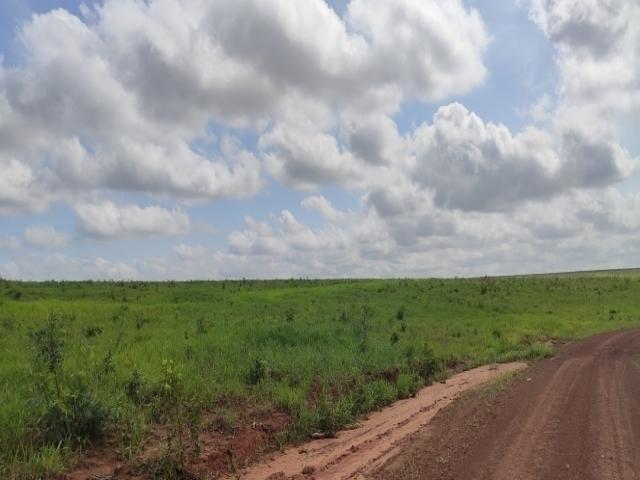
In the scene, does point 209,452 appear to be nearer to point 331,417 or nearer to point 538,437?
point 331,417

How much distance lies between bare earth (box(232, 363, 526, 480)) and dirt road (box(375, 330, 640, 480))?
16.6 inches

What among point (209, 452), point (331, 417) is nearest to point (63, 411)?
point (209, 452)

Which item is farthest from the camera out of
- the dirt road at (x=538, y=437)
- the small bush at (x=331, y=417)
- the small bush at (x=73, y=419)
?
the small bush at (x=331, y=417)

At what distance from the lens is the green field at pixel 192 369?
8.84 m

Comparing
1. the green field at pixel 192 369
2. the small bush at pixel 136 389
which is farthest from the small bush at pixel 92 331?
the small bush at pixel 136 389

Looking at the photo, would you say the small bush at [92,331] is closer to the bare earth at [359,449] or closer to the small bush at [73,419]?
the small bush at [73,419]

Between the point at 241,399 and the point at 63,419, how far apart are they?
13.0 ft

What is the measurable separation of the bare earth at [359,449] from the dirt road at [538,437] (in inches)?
16.6

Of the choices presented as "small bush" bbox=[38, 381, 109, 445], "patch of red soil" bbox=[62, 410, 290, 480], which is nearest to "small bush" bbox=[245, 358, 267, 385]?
"patch of red soil" bbox=[62, 410, 290, 480]

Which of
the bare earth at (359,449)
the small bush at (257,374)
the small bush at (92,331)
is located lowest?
the bare earth at (359,449)

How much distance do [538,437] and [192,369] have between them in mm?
7689

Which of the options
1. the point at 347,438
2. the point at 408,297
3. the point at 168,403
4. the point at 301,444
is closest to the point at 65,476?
the point at 168,403

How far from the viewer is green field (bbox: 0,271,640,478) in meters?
8.84

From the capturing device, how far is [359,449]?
955cm
